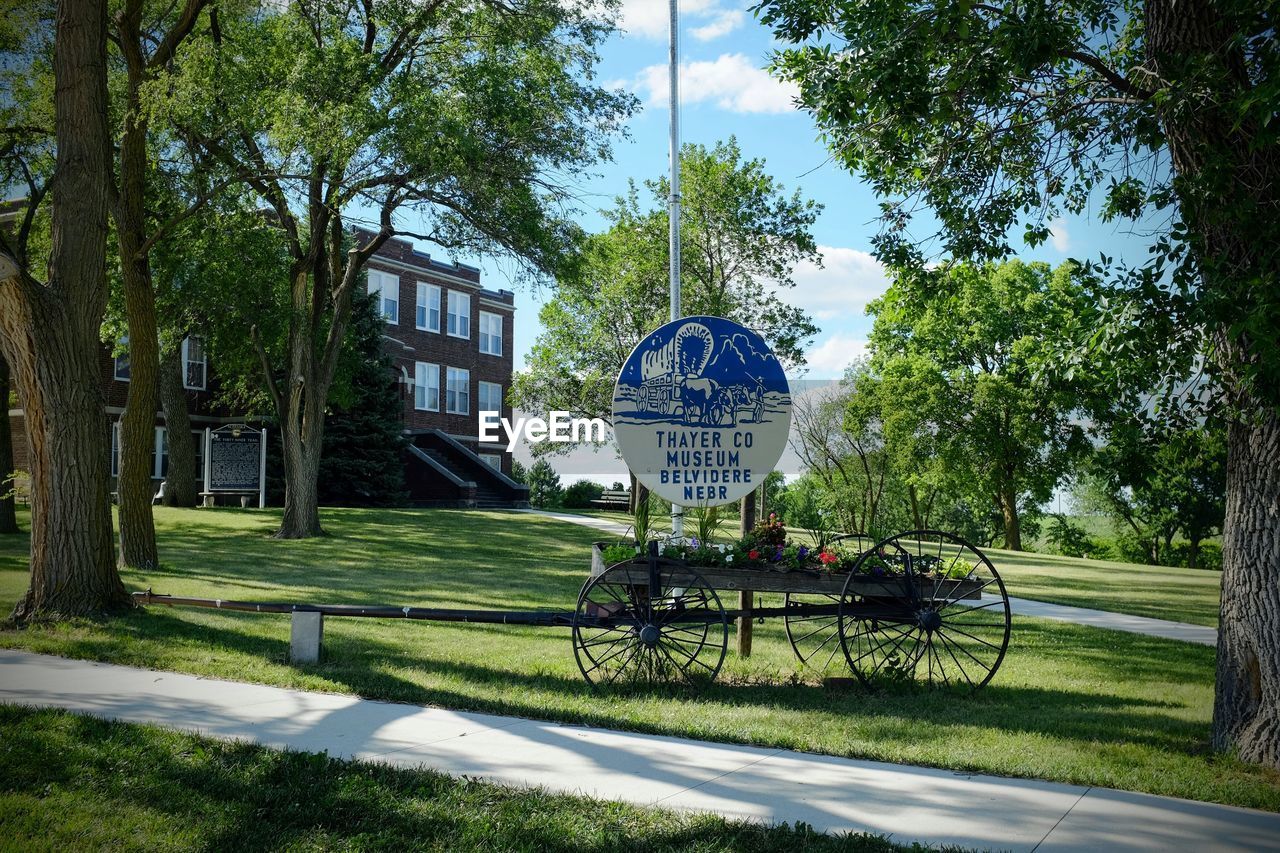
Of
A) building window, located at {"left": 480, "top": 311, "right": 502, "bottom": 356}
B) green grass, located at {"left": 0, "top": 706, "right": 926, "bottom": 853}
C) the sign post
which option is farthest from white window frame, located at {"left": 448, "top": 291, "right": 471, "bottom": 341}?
green grass, located at {"left": 0, "top": 706, "right": 926, "bottom": 853}

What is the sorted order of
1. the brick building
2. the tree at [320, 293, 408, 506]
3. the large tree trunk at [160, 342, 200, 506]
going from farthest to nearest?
1. the brick building
2. the tree at [320, 293, 408, 506]
3. the large tree trunk at [160, 342, 200, 506]

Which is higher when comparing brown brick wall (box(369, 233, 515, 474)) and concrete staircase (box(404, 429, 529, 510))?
brown brick wall (box(369, 233, 515, 474))

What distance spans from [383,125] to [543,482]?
29.2 meters

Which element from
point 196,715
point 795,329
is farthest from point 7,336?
point 795,329

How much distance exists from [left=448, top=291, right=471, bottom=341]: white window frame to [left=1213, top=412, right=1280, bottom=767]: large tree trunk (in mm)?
40250

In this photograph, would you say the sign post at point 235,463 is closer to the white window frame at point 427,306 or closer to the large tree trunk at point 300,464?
the large tree trunk at point 300,464

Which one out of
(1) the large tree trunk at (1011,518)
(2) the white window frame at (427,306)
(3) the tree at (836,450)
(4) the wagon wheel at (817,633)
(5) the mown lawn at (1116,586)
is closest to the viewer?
(4) the wagon wheel at (817,633)

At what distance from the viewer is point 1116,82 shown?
27.2 ft

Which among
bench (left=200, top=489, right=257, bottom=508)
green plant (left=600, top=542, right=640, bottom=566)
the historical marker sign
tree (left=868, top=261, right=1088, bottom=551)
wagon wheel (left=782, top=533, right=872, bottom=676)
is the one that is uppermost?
tree (left=868, top=261, right=1088, bottom=551)

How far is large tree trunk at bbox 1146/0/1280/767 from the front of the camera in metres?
6.17

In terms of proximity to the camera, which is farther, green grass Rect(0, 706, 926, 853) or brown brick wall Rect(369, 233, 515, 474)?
brown brick wall Rect(369, 233, 515, 474)

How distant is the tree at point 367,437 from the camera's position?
34.4 metres

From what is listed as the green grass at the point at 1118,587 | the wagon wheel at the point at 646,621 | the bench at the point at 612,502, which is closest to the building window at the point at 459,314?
the bench at the point at 612,502

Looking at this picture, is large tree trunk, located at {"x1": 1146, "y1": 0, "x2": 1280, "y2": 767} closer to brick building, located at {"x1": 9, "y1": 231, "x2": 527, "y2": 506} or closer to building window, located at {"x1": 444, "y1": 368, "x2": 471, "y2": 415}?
brick building, located at {"x1": 9, "y1": 231, "x2": 527, "y2": 506}
